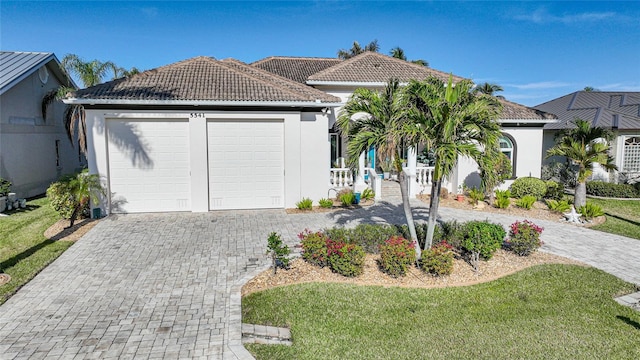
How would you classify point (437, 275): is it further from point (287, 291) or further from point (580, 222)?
point (580, 222)

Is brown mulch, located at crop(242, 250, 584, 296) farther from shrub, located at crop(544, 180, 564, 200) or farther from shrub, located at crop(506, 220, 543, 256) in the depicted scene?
shrub, located at crop(544, 180, 564, 200)

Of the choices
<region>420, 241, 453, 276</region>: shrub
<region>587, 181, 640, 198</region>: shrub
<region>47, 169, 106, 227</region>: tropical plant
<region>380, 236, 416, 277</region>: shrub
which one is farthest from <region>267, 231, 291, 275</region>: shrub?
<region>587, 181, 640, 198</region>: shrub

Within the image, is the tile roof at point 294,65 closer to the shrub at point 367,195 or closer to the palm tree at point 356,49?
the shrub at point 367,195

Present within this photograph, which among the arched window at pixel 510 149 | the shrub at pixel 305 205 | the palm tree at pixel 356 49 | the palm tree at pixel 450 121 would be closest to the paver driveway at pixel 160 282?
the shrub at pixel 305 205

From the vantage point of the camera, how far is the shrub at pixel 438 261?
841cm

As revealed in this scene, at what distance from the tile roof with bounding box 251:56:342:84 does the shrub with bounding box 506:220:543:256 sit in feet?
47.0

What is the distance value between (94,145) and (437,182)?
462 inches

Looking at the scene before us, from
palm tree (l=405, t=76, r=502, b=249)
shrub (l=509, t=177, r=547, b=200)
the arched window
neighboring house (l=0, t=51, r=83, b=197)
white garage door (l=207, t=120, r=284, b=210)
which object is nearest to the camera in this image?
palm tree (l=405, t=76, r=502, b=249)

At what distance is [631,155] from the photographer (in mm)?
21938

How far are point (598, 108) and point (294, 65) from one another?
1905 cm

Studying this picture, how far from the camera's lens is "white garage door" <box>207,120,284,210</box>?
1486 cm

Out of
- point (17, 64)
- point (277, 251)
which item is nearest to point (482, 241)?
point (277, 251)

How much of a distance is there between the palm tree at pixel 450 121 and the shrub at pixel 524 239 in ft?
9.04

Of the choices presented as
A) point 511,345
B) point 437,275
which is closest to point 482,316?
point 511,345
